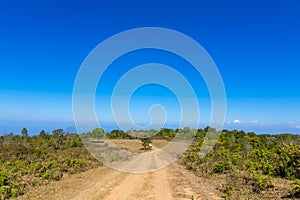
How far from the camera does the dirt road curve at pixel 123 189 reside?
13977mm

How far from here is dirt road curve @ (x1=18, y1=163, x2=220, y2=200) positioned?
1398 centimetres

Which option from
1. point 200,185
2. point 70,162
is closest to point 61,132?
point 70,162

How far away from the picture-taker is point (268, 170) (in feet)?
66.0

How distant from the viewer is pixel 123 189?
15828mm

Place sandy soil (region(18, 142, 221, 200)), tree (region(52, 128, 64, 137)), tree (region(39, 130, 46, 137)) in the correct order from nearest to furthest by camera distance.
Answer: sandy soil (region(18, 142, 221, 200)) → tree (region(52, 128, 64, 137)) → tree (region(39, 130, 46, 137))

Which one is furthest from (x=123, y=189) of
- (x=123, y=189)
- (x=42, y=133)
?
(x=42, y=133)

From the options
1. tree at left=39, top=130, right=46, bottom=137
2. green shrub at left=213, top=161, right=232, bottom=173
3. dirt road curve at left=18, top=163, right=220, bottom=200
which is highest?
tree at left=39, top=130, right=46, bottom=137

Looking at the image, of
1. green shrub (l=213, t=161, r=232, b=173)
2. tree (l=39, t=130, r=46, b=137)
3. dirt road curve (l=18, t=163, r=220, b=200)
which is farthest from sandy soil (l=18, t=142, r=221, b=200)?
tree (l=39, t=130, r=46, b=137)

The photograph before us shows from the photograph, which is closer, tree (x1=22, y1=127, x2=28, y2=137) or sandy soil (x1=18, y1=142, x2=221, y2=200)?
sandy soil (x1=18, y1=142, x2=221, y2=200)

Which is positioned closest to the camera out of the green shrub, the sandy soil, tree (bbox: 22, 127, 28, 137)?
the sandy soil

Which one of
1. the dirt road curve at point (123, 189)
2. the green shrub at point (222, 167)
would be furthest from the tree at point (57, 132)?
the green shrub at point (222, 167)

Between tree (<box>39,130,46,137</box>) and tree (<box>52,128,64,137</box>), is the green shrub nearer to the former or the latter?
tree (<box>52,128,64,137</box>)

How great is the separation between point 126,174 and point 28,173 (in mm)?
7321

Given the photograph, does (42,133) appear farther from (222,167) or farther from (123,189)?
(123,189)
